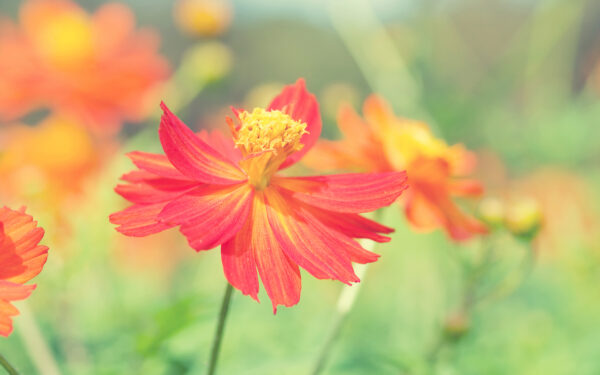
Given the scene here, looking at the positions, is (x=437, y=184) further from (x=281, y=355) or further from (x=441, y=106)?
(x=441, y=106)

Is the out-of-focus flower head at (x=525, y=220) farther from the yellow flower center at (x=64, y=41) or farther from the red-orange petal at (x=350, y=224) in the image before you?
the yellow flower center at (x=64, y=41)

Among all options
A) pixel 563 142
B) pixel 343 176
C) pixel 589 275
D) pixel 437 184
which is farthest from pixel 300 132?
pixel 563 142

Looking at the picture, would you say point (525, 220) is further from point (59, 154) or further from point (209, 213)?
point (59, 154)

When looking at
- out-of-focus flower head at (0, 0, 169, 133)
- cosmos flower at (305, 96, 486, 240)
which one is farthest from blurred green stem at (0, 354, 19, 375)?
out-of-focus flower head at (0, 0, 169, 133)

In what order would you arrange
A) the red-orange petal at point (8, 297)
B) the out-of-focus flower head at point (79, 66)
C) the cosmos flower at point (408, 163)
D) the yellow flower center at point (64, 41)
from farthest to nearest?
the yellow flower center at point (64, 41) → the out-of-focus flower head at point (79, 66) → the cosmos flower at point (408, 163) → the red-orange petal at point (8, 297)

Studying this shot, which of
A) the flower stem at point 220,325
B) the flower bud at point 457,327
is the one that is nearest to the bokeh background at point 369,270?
the flower bud at point 457,327

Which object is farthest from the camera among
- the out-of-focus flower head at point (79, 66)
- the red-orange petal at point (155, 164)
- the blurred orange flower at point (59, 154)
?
the out-of-focus flower head at point (79, 66)
